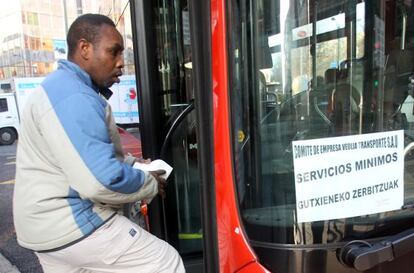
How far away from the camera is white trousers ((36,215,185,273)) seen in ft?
4.81

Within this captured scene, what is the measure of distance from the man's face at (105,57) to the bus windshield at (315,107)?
0.45 meters

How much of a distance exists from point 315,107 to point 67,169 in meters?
0.77

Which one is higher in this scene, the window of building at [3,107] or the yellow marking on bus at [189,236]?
the window of building at [3,107]

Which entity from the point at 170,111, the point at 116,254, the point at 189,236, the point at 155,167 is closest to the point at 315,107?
the point at 155,167

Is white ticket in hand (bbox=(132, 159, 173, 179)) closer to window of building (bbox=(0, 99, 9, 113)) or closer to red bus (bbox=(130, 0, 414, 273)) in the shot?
red bus (bbox=(130, 0, 414, 273))

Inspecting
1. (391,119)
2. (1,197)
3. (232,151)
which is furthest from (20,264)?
(391,119)

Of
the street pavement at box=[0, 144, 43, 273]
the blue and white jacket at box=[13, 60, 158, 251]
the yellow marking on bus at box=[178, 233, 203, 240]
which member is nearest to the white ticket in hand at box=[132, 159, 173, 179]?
the blue and white jacket at box=[13, 60, 158, 251]

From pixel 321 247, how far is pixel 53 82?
3.21 feet

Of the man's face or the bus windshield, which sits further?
the man's face

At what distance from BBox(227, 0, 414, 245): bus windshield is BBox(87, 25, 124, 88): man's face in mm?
453

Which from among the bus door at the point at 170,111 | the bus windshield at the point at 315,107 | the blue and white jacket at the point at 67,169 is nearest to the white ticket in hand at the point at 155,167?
the blue and white jacket at the point at 67,169

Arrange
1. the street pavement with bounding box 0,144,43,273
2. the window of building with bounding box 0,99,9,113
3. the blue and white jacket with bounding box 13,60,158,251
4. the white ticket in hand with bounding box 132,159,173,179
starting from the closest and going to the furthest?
1. the blue and white jacket with bounding box 13,60,158,251
2. the white ticket in hand with bounding box 132,159,173,179
3. the street pavement with bounding box 0,144,43,273
4. the window of building with bounding box 0,99,9,113

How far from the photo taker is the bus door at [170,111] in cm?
203

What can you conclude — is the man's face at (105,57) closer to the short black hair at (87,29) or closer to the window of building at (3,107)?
the short black hair at (87,29)
